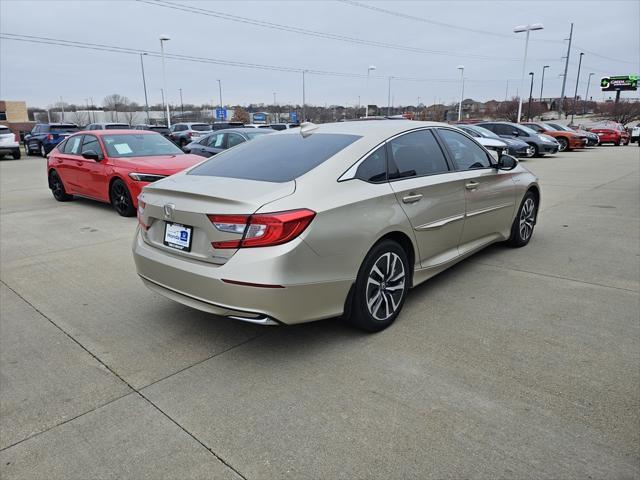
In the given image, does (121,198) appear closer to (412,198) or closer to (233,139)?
(233,139)

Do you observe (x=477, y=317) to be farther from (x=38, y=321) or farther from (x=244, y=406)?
(x=38, y=321)

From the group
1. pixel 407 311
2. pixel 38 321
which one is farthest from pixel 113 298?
pixel 407 311

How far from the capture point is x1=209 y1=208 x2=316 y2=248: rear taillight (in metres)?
2.91

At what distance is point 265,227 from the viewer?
2.91 meters

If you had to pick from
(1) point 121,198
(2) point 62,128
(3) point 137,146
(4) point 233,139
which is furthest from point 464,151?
(2) point 62,128

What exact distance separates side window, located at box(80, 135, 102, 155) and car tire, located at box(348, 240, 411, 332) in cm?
Result: 707

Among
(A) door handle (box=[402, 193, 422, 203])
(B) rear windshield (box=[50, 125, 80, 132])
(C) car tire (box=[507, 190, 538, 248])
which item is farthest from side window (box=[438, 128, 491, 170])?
(B) rear windshield (box=[50, 125, 80, 132])

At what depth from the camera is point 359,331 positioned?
3.67m

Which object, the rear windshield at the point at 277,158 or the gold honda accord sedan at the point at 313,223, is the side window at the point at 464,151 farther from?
the rear windshield at the point at 277,158

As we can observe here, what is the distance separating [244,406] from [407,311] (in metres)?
1.82

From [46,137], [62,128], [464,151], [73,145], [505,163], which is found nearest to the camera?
[464,151]

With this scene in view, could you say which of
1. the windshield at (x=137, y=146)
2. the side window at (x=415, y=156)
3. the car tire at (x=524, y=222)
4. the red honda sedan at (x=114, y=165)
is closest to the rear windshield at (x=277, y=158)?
the side window at (x=415, y=156)

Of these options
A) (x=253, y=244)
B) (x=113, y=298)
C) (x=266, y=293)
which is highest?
(x=253, y=244)

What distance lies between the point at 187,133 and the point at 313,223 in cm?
2608
